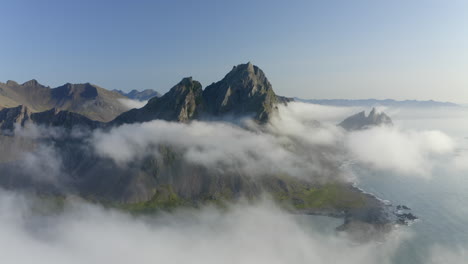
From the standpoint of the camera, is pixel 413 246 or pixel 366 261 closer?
pixel 366 261

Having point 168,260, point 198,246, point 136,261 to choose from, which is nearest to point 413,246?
point 198,246

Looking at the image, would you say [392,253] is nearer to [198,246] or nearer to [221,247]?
[221,247]

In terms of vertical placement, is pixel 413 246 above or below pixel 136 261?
above

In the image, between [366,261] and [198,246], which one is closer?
[366,261]

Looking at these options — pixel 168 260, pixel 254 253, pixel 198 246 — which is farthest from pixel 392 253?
pixel 168 260

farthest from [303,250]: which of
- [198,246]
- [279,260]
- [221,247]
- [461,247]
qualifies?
[461,247]

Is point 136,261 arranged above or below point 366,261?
below

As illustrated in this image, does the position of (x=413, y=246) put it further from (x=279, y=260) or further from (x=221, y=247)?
(x=221, y=247)
